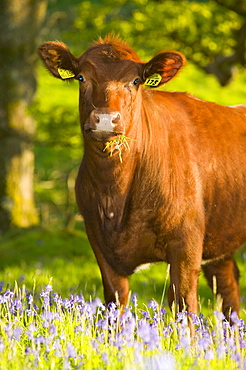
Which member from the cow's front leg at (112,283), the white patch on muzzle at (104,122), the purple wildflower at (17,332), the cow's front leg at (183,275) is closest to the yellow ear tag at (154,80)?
the white patch on muzzle at (104,122)

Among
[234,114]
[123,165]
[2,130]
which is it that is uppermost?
[234,114]

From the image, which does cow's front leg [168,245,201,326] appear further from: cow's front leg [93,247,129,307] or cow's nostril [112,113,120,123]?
cow's nostril [112,113,120,123]

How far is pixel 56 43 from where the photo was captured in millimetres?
5570

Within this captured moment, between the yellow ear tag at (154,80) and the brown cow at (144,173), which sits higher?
the yellow ear tag at (154,80)

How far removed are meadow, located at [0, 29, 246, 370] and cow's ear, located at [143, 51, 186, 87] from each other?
4.02 feet

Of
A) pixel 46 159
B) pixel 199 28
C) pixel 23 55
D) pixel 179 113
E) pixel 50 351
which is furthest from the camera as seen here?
pixel 46 159

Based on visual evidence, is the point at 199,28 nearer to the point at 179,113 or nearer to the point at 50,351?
the point at 179,113

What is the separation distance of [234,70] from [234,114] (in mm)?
6140

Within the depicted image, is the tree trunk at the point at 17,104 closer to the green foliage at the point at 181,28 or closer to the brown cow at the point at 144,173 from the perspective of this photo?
the green foliage at the point at 181,28

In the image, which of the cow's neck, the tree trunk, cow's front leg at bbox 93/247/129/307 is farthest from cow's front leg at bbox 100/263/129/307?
the tree trunk

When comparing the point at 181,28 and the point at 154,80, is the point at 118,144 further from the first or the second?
the point at 181,28

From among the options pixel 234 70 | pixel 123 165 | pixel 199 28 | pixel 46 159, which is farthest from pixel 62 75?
pixel 46 159

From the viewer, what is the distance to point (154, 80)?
218 inches

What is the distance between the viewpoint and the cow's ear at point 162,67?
17.8 ft
